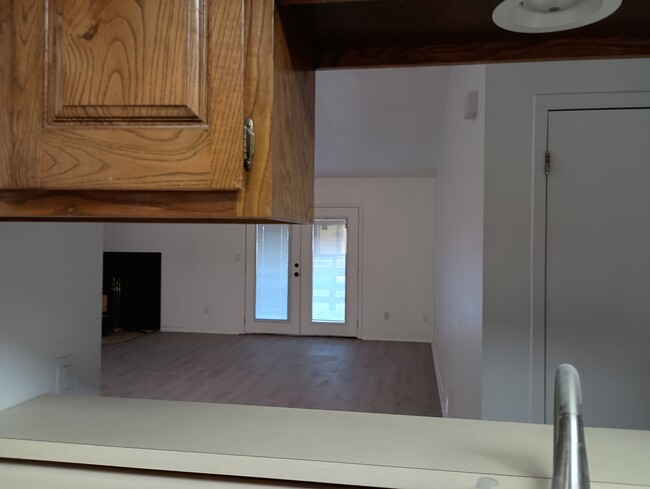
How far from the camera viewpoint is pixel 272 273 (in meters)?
7.00

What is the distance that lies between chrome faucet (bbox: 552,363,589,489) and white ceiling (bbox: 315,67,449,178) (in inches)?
96.2

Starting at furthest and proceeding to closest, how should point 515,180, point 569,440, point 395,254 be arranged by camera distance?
point 395,254 → point 515,180 → point 569,440

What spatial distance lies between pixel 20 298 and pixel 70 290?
0.17m

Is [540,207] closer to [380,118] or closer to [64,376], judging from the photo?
[64,376]

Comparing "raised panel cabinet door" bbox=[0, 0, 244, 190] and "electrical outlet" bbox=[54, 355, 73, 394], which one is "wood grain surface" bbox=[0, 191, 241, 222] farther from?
"electrical outlet" bbox=[54, 355, 73, 394]

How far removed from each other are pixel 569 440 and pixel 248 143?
0.49 metres

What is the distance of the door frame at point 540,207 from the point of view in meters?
1.64

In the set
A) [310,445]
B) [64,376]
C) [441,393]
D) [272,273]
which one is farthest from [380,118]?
[272,273]

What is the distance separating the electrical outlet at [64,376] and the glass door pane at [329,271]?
18.8ft

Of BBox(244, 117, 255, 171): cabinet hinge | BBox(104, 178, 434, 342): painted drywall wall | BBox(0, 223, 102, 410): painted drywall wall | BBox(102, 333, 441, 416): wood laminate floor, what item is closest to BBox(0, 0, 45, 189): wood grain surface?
BBox(244, 117, 255, 171): cabinet hinge

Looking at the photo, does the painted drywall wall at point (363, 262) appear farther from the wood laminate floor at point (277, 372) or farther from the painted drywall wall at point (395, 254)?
the wood laminate floor at point (277, 372)

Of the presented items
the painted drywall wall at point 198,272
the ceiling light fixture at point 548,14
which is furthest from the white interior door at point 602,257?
the painted drywall wall at point 198,272

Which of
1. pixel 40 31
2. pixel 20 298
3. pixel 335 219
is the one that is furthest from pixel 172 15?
pixel 335 219

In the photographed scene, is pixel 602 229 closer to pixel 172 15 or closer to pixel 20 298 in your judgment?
pixel 172 15
